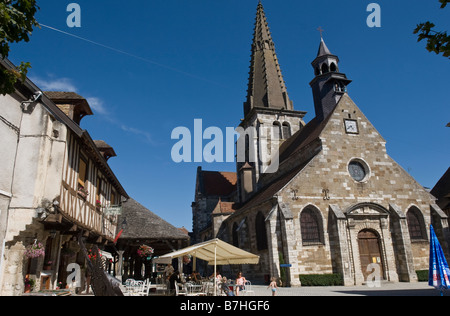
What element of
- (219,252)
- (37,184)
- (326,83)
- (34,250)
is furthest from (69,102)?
(326,83)

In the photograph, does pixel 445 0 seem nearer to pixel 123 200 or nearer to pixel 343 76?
pixel 123 200

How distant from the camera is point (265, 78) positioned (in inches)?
1346

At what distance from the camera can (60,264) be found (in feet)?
36.0

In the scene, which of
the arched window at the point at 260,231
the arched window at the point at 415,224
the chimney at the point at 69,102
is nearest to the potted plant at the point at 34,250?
the chimney at the point at 69,102

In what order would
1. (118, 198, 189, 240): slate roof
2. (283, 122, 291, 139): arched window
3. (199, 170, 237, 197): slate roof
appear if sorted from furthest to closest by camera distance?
(199, 170, 237, 197): slate roof
(283, 122, 291, 139): arched window
(118, 198, 189, 240): slate roof

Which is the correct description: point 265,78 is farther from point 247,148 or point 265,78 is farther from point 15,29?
point 15,29

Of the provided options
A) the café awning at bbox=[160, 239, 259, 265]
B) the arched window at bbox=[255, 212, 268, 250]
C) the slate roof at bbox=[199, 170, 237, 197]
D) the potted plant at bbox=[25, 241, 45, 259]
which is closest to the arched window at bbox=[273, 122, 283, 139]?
the slate roof at bbox=[199, 170, 237, 197]

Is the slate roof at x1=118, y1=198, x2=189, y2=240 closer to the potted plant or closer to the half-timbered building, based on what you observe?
the half-timbered building

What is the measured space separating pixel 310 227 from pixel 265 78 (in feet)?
66.0

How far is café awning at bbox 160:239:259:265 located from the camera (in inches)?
377

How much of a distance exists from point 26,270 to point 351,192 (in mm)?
17078

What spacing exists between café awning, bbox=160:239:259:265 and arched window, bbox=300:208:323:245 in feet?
26.5
